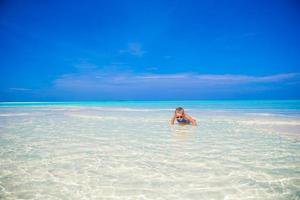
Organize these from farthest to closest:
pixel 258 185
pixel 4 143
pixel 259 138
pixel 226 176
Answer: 1. pixel 259 138
2. pixel 4 143
3. pixel 226 176
4. pixel 258 185

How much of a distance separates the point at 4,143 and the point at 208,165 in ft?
21.0

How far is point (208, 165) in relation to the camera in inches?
184

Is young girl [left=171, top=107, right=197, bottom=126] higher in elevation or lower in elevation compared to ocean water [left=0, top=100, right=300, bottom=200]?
higher

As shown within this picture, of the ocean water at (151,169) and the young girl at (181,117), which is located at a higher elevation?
the young girl at (181,117)

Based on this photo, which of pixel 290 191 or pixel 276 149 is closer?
pixel 290 191

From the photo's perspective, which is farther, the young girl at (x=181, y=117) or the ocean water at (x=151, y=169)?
the young girl at (x=181, y=117)

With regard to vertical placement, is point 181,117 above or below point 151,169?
above

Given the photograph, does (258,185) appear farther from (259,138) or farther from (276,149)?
(259,138)

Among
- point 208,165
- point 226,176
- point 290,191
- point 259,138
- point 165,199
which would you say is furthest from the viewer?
point 259,138

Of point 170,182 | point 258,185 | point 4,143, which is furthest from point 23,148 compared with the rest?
point 258,185

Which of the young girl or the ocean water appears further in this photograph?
the young girl

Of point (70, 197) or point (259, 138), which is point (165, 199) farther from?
point (259, 138)

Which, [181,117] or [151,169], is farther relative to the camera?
[181,117]

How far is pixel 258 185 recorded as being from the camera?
366 centimetres
